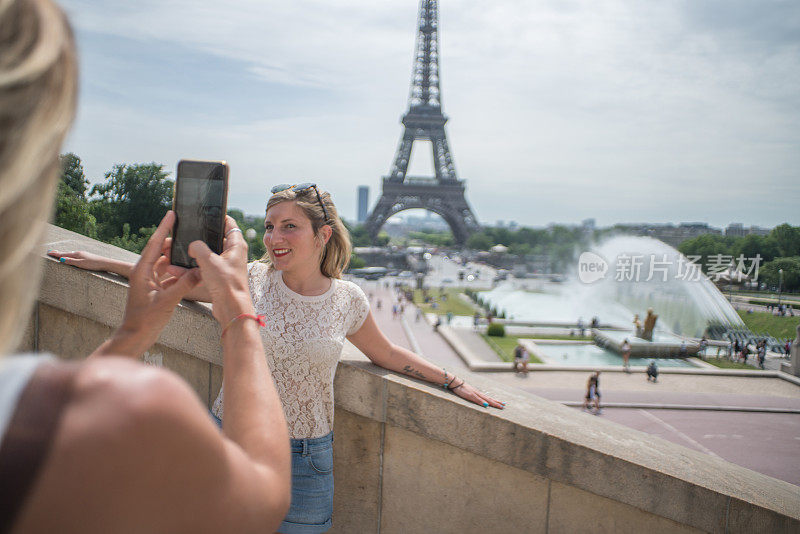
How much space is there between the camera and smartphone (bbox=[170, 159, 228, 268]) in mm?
1632

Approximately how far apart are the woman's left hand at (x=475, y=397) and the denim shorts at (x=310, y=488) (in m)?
0.67

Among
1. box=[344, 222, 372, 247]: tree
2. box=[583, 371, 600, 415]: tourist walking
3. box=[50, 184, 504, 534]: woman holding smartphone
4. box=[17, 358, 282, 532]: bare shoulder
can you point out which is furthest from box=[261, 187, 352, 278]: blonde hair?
box=[344, 222, 372, 247]: tree

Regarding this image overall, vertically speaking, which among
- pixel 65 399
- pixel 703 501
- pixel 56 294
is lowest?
pixel 703 501

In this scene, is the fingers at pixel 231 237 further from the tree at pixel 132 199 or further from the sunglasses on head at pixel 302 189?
the tree at pixel 132 199

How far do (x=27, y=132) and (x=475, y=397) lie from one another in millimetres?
2217

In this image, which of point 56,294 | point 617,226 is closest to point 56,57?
point 56,294

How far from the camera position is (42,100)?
634 mm

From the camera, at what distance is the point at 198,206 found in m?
1.70

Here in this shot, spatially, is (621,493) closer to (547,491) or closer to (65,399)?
(547,491)

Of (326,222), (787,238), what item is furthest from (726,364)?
(787,238)

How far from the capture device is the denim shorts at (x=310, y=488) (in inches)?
81.8

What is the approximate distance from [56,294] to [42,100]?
9.77ft

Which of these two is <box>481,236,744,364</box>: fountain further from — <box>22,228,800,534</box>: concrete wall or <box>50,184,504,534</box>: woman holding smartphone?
<box>50,184,504,534</box>: woman holding smartphone

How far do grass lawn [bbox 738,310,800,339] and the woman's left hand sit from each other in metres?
32.9
